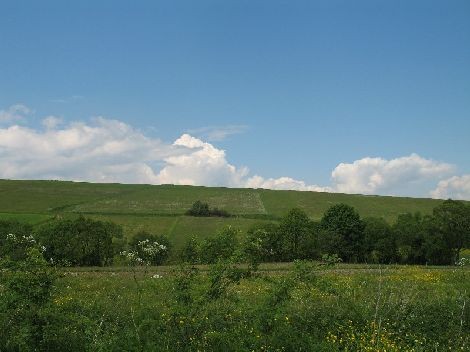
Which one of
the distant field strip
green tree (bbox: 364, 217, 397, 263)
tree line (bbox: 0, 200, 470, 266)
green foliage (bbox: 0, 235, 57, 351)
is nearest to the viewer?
green foliage (bbox: 0, 235, 57, 351)

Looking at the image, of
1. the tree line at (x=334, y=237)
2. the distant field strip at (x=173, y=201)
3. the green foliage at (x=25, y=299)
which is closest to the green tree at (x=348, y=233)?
the tree line at (x=334, y=237)

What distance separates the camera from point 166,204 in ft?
374

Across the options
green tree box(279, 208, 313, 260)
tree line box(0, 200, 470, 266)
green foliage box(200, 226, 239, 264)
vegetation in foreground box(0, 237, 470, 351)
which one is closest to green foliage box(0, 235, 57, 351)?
vegetation in foreground box(0, 237, 470, 351)

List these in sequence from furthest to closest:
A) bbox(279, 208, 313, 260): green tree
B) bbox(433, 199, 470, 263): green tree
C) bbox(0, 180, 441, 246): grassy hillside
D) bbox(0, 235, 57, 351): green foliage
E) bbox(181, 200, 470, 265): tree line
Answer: bbox(0, 180, 441, 246): grassy hillside < bbox(279, 208, 313, 260): green tree < bbox(181, 200, 470, 265): tree line < bbox(433, 199, 470, 263): green tree < bbox(0, 235, 57, 351): green foliage

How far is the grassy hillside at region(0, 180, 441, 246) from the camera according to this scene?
305 ft

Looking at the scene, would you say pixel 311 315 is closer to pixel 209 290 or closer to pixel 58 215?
pixel 209 290

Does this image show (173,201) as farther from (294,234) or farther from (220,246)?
(220,246)

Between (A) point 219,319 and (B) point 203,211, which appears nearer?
(A) point 219,319

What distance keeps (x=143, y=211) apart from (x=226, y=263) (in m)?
94.9

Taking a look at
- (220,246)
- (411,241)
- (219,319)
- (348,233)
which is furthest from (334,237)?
(219,319)

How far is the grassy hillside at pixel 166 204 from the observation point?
9294 centimetres

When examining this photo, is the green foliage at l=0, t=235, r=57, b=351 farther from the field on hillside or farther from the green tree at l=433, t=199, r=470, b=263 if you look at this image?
the green tree at l=433, t=199, r=470, b=263

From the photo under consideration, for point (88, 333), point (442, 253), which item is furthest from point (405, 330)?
point (442, 253)

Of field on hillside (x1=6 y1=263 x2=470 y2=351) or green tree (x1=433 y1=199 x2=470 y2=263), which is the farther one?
green tree (x1=433 y1=199 x2=470 y2=263)
